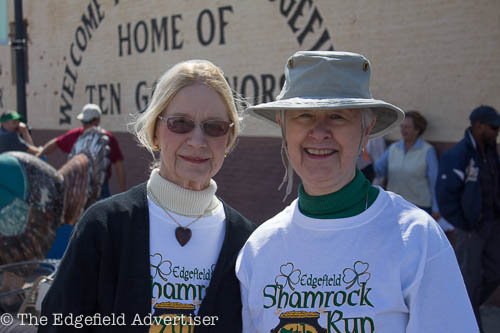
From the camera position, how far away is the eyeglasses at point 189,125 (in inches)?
86.3

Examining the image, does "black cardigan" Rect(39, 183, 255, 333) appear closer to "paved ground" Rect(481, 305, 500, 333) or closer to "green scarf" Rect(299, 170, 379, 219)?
"green scarf" Rect(299, 170, 379, 219)

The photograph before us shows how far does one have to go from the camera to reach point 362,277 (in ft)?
5.77

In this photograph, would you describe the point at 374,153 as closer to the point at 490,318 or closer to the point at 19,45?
the point at 490,318

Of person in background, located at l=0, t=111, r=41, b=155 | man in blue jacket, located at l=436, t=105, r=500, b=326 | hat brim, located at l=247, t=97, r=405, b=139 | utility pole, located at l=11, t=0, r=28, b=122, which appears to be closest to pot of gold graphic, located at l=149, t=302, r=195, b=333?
hat brim, located at l=247, t=97, r=405, b=139

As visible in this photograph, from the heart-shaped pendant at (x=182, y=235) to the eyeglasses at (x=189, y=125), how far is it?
38 centimetres

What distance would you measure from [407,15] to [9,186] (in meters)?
4.63

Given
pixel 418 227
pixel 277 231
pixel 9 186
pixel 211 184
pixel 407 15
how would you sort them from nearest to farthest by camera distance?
pixel 418 227 → pixel 277 231 → pixel 211 184 → pixel 9 186 → pixel 407 15

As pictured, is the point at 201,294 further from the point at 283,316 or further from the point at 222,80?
the point at 222,80

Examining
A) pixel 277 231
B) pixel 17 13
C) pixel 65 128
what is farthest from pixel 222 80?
pixel 65 128

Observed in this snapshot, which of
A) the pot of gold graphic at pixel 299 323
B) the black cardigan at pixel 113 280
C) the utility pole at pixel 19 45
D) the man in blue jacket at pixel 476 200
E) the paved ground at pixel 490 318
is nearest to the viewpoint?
the pot of gold graphic at pixel 299 323

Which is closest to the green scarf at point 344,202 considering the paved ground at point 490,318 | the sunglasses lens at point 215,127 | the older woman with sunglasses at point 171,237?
the older woman with sunglasses at point 171,237

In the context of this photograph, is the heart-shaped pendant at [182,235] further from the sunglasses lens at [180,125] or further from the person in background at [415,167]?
the person in background at [415,167]

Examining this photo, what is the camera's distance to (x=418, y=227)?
1.75 metres

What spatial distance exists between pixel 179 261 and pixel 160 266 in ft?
0.24
